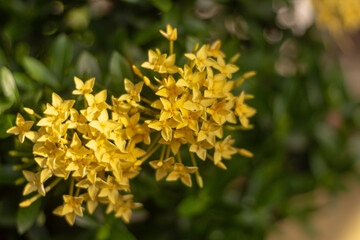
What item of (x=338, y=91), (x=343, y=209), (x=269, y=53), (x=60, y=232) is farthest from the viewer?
(x=343, y=209)

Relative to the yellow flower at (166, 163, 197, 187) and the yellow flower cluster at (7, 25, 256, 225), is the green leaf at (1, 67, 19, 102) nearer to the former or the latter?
the yellow flower cluster at (7, 25, 256, 225)

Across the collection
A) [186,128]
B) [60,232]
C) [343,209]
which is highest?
[186,128]

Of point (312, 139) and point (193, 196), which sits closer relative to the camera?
point (193, 196)

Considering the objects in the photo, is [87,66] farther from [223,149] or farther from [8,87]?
[223,149]

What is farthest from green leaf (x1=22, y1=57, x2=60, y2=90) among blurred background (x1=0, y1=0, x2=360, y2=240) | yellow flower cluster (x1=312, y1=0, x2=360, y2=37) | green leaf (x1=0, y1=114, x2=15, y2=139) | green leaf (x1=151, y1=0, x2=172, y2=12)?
yellow flower cluster (x1=312, y1=0, x2=360, y2=37)

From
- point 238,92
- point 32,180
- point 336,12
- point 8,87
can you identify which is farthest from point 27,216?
point 336,12

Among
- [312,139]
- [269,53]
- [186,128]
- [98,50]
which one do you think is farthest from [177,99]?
[312,139]

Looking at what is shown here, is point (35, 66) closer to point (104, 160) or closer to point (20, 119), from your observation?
point (20, 119)
